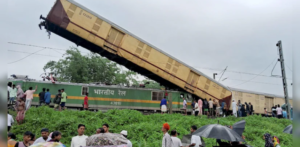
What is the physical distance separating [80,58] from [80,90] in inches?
630

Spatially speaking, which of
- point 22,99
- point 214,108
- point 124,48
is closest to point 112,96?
point 124,48

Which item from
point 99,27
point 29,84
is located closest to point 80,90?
point 29,84

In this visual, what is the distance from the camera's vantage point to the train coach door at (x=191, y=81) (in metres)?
18.0

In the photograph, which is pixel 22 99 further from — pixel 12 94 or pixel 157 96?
pixel 157 96

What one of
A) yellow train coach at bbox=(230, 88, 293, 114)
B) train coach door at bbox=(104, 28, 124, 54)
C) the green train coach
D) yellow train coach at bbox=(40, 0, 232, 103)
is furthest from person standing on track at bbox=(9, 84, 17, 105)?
yellow train coach at bbox=(230, 88, 293, 114)

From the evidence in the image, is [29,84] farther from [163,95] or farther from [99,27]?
[163,95]

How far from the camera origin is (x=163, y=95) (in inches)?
764

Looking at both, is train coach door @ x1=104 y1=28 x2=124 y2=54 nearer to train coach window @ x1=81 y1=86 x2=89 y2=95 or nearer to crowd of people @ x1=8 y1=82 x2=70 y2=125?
train coach window @ x1=81 y1=86 x2=89 y2=95

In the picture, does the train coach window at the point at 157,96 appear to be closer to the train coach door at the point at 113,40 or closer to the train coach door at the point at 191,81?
the train coach door at the point at 191,81

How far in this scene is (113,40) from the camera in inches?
617

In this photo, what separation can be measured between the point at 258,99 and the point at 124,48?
1682 centimetres

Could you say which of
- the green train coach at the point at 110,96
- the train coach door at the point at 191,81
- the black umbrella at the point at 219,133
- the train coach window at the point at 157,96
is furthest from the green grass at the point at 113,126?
the train coach window at the point at 157,96

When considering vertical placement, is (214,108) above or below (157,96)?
below

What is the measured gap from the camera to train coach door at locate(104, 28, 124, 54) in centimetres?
1548
